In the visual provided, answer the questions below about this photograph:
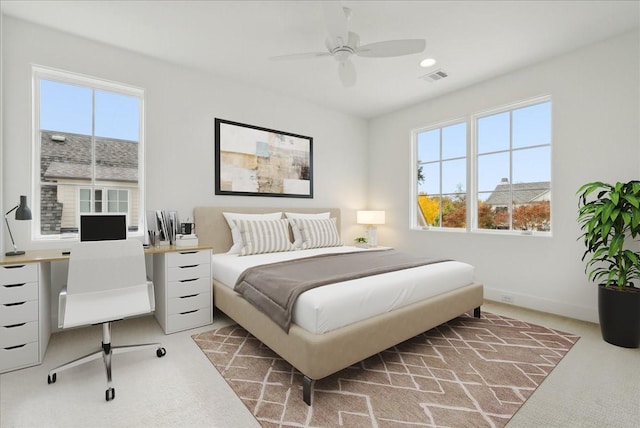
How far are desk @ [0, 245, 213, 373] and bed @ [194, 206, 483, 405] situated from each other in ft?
0.76

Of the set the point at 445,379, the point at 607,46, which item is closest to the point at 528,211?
the point at 607,46

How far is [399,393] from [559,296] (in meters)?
2.52

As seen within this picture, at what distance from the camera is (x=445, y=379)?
1.96 metres

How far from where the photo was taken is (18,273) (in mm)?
2078

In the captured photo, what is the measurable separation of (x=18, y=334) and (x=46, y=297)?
347mm

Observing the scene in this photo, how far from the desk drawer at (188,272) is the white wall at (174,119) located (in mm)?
874

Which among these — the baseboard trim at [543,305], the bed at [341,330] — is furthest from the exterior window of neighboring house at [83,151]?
the baseboard trim at [543,305]

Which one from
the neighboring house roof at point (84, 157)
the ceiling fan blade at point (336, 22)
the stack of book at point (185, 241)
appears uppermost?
the ceiling fan blade at point (336, 22)

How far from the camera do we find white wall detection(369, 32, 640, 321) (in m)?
2.77

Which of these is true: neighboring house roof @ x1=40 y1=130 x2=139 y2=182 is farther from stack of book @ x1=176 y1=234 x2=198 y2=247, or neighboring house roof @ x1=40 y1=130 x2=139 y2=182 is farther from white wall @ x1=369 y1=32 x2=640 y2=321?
white wall @ x1=369 y1=32 x2=640 y2=321

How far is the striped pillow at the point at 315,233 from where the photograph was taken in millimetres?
3785

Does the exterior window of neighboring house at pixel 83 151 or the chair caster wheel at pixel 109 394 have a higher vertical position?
the exterior window of neighboring house at pixel 83 151

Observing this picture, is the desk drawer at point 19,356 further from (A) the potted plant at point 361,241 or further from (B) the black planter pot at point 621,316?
(B) the black planter pot at point 621,316

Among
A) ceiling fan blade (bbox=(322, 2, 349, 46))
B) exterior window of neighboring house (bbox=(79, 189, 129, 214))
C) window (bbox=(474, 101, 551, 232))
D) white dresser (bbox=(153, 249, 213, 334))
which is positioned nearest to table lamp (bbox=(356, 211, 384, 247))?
window (bbox=(474, 101, 551, 232))
